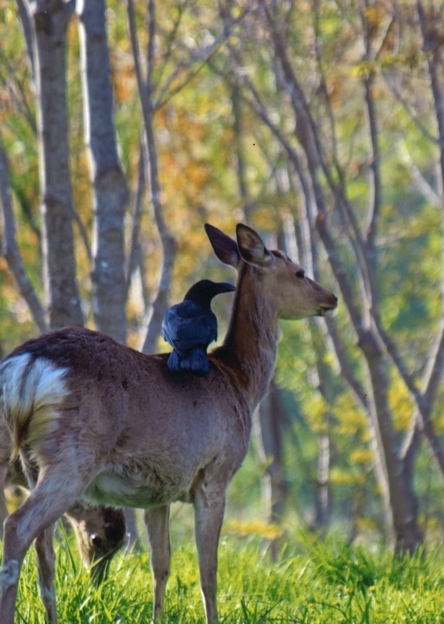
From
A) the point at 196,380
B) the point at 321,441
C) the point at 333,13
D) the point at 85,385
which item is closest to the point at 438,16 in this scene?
the point at 333,13

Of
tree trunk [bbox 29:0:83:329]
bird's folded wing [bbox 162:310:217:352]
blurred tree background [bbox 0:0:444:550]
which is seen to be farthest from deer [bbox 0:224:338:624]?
blurred tree background [bbox 0:0:444:550]

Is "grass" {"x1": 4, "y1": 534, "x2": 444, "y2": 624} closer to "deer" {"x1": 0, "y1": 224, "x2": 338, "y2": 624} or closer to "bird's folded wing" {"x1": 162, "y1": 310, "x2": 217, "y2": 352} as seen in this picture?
"deer" {"x1": 0, "y1": 224, "x2": 338, "y2": 624}

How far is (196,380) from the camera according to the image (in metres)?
5.12

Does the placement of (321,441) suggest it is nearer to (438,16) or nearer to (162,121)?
(162,121)

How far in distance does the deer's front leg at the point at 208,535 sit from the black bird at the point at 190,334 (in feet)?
2.02

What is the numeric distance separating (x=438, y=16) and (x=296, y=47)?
2.54 meters

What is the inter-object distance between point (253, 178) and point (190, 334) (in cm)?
1104

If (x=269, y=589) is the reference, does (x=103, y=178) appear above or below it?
above

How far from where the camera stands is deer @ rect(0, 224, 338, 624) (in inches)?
167

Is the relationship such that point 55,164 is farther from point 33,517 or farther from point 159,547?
point 33,517

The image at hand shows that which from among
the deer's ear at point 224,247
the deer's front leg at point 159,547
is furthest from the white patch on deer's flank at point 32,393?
the deer's ear at point 224,247

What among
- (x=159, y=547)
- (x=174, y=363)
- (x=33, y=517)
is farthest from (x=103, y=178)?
(x=33, y=517)

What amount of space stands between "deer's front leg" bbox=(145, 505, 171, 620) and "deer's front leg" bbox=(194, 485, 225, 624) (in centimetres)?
29

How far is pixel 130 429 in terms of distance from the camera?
180 inches
